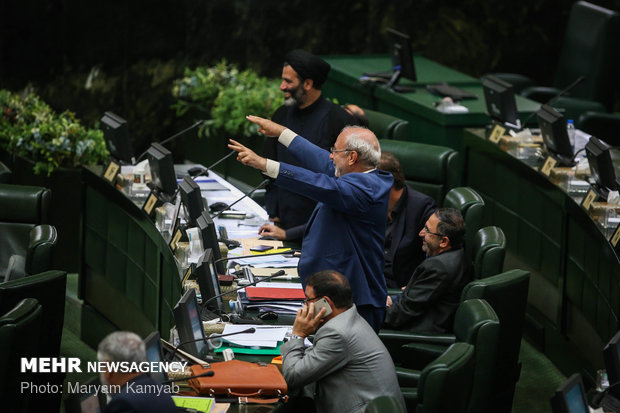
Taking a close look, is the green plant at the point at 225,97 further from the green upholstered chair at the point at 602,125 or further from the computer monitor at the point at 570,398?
the computer monitor at the point at 570,398

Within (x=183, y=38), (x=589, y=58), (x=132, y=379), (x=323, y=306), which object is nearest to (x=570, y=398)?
(x=323, y=306)

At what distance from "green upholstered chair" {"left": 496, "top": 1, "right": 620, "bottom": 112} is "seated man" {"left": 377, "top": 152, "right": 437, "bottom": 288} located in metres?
3.77

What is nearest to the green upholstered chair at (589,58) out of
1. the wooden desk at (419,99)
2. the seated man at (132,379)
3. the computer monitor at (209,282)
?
the wooden desk at (419,99)

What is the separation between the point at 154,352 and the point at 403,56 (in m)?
5.27

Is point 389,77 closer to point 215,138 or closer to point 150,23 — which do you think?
point 215,138

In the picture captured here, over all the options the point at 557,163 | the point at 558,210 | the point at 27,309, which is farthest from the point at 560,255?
the point at 27,309

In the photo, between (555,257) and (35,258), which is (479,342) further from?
(555,257)

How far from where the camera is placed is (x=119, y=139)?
6168 mm

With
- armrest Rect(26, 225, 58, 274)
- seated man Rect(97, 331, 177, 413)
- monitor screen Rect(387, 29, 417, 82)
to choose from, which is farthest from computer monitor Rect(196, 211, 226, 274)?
monitor screen Rect(387, 29, 417, 82)

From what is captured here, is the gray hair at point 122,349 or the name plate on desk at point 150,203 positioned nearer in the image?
Result: the gray hair at point 122,349

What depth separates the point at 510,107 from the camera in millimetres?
6984

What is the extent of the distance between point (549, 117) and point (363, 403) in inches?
125

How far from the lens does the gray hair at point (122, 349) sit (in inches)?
119

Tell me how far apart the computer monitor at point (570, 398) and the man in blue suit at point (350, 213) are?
1167 millimetres
